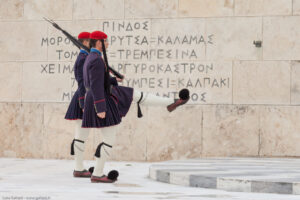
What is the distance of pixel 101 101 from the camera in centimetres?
712

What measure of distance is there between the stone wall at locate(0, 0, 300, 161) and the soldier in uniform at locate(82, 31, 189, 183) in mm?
3435

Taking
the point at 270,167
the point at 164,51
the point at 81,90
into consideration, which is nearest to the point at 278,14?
the point at 164,51

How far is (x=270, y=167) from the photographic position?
845 cm

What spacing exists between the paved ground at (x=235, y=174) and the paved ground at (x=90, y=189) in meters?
0.14

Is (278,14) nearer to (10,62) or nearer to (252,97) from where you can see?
(252,97)

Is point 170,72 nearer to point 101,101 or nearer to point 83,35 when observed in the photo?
point 83,35

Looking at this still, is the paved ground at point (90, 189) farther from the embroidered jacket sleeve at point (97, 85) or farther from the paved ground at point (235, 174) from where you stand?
the embroidered jacket sleeve at point (97, 85)

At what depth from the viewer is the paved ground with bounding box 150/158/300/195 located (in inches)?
257

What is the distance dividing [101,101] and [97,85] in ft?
0.63

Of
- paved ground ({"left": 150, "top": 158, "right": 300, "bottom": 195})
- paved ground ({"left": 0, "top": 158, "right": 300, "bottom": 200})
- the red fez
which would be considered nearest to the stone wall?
paved ground ({"left": 150, "top": 158, "right": 300, "bottom": 195})

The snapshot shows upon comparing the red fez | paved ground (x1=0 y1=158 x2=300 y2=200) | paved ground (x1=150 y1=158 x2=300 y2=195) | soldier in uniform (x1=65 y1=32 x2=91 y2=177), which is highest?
the red fez

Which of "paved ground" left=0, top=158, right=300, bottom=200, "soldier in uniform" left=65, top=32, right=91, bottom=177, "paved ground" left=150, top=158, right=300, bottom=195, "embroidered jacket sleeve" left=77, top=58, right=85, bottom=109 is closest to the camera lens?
"paved ground" left=0, top=158, right=300, bottom=200

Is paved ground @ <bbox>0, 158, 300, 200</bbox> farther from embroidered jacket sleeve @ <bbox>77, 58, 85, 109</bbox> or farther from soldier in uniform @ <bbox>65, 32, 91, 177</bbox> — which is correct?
embroidered jacket sleeve @ <bbox>77, 58, 85, 109</bbox>

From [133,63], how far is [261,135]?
8.53ft
